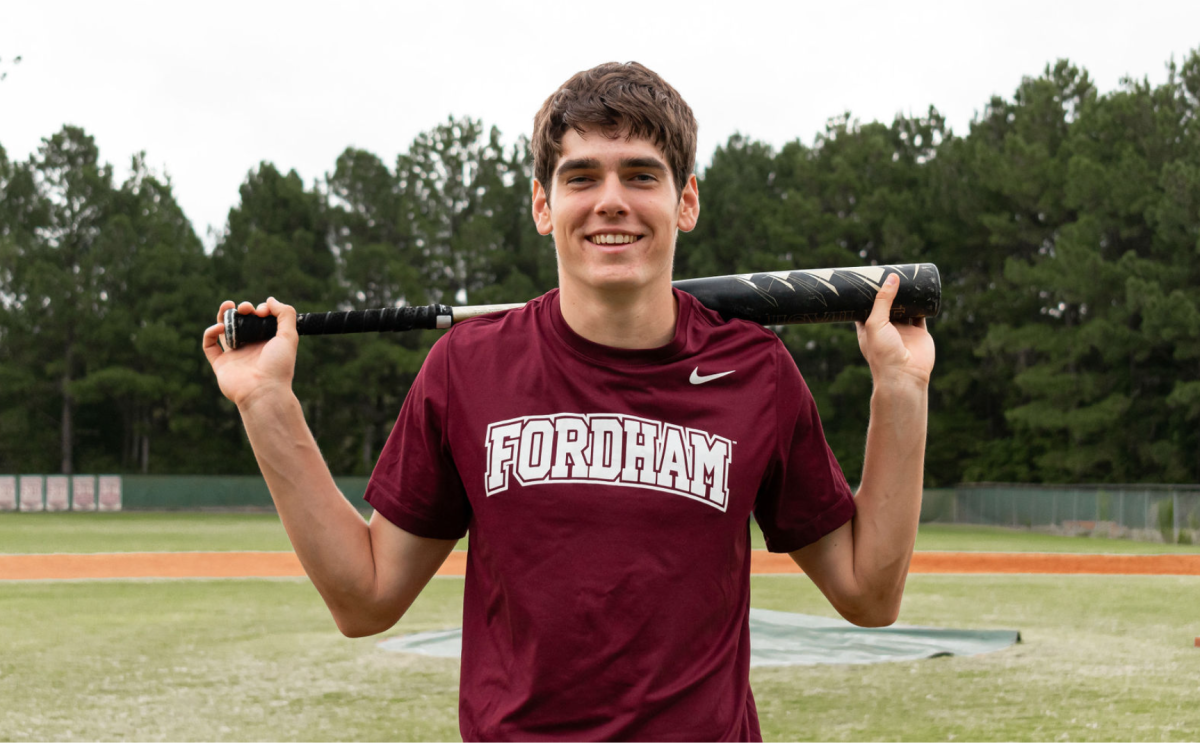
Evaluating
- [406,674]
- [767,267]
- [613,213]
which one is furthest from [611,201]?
[767,267]

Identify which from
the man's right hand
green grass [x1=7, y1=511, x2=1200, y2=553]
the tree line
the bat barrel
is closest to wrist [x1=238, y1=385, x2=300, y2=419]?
the man's right hand

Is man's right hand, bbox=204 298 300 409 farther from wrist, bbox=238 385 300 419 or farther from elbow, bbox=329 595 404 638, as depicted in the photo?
elbow, bbox=329 595 404 638

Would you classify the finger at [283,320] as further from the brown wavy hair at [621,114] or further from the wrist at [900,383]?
the wrist at [900,383]

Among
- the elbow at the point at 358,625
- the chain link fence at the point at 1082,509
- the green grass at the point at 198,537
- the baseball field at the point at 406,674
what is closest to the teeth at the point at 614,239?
the elbow at the point at 358,625

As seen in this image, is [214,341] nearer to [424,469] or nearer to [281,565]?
[424,469]

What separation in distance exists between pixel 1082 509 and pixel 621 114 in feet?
123

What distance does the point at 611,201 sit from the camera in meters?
2.36

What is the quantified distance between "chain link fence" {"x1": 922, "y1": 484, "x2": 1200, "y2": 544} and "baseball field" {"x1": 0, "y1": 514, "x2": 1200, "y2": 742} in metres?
16.8

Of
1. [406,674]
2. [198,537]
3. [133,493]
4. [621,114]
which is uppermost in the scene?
[621,114]

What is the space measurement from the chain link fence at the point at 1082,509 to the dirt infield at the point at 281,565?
25.3 feet

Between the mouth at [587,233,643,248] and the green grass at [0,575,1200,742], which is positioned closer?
the mouth at [587,233,643,248]

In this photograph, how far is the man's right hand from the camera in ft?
8.20

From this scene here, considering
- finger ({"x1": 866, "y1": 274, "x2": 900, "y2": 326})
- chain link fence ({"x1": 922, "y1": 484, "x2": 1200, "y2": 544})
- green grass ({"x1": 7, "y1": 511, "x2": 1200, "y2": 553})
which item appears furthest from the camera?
chain link fence ({"x1": 922, "y1": 484, "x2": 1200, "y2": 544})

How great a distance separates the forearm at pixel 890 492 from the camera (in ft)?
8.48
